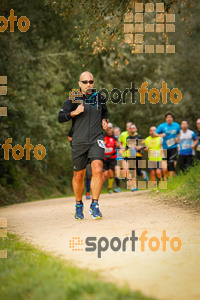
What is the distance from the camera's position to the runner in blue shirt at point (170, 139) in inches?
624

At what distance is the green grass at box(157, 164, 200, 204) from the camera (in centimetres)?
1061

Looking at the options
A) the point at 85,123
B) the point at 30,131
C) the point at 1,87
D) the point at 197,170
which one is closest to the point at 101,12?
the point at 85,123

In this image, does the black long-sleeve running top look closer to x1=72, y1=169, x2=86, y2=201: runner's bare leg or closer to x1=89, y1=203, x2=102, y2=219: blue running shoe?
x1=72, y1=169, x2=86, y2=201: runner's bare leg

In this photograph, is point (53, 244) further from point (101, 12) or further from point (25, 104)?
point (25, 104)

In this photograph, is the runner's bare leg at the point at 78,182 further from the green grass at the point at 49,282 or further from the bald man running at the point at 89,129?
the green grass at the point at 49,282

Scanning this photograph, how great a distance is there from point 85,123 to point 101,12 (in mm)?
2956

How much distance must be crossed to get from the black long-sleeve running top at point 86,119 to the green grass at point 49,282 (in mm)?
3216

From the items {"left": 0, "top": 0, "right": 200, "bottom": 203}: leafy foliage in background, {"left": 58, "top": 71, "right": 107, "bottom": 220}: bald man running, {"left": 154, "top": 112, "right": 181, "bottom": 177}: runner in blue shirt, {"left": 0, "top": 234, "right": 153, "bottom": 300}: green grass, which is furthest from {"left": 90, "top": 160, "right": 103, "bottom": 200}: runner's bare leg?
{"left": 154, "top": 112, "right": 181, "bottom": 177}: runner in blue shirt

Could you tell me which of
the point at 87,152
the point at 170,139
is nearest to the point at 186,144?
the point at 170,139

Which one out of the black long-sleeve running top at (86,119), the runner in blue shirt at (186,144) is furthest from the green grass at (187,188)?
the runner in blue shirt at (186,144)

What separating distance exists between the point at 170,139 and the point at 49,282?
1213 centimetres

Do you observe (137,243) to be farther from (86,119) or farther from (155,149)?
(155,149)

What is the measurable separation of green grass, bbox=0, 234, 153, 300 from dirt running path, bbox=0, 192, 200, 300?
0.22 meters

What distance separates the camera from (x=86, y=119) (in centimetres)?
852
